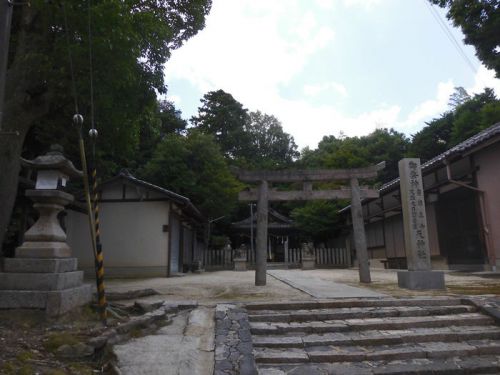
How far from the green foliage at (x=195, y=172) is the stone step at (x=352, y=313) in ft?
54.3

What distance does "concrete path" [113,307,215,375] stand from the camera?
4242 millimetres

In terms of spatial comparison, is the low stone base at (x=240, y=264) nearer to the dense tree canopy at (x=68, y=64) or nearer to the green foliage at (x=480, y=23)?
the dense tree canopy at (x=68, y=64)

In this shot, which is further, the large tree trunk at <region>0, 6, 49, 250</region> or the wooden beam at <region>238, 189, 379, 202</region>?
the wooden beam at <region>238, 189, 379, 202</region>

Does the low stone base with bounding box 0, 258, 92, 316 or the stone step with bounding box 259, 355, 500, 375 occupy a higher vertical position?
the low stone base with bounding box 0, 258, 92, 316

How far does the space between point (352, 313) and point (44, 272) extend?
5.17m

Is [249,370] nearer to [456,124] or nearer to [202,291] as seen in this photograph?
[202,291]

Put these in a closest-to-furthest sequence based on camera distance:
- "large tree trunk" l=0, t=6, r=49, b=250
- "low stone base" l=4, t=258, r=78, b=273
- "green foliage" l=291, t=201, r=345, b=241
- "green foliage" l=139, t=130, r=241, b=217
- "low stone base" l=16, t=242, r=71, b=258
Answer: "low stone base" l=4, t=258, r=78, b=273
"low stone base" l=16, t=242, r=71, b=258
"large tree trunk" l=0, t=6, r=49, b=250
"green foliage" l=139, t=130, r=241, b=217
"green foliage" l=291, t=201, r=345, b=241

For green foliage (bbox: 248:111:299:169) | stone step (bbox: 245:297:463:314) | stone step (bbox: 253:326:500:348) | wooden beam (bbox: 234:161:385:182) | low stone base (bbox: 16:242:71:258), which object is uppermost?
green foliage (bbox: 248:111:299:169)

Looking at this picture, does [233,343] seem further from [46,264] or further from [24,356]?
[46,264]

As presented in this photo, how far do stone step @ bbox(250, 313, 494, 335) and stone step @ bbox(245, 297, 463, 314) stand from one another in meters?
0.49

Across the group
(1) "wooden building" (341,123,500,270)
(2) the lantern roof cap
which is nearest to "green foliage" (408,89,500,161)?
(1) "wooden building" (341,123,500,270)

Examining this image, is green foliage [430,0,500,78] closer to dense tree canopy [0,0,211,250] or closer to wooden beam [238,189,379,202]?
wooden beam [238,189,379,202]

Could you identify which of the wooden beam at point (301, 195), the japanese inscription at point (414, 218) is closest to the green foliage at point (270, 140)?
the wooden beam at point (301, 195)

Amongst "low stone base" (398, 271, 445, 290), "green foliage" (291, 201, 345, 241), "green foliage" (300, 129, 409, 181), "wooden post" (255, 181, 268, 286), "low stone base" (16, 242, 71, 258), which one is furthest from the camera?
"green foliage" (300, 129, 409, 181)
